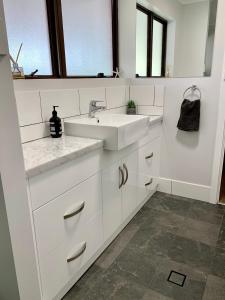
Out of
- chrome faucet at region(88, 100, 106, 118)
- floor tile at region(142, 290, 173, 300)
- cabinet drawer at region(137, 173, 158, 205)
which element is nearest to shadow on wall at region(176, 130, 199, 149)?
cabinet drawer at region(137, 173, 158, 205)

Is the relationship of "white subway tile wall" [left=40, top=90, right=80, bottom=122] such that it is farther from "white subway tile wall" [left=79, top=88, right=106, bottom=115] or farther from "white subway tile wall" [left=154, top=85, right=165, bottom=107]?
"white subway tile wall" [left=154, top=85, right=165, bottom=107]

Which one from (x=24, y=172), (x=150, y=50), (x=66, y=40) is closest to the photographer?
(x=24, y=172)

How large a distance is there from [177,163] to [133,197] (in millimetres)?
725

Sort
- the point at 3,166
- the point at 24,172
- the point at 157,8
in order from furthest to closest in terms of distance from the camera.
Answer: the point at 157,8 → the point at 24,172 → the point at 3,166

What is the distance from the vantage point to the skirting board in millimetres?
2400

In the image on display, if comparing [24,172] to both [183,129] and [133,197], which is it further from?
[183,129]

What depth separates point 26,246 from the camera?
3.33ft

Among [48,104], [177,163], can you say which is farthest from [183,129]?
[48,104]

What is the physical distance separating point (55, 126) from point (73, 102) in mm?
349

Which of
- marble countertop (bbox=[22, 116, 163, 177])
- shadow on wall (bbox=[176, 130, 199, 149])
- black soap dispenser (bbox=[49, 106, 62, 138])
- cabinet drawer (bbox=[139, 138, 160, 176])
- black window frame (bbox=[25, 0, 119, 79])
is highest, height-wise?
black window frame (bbox=[25, 0, 119, 79])

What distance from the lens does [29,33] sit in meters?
1.61

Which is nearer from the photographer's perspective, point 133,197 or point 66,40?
point 66,40

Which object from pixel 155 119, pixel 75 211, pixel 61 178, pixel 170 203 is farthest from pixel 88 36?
pixel 170 203

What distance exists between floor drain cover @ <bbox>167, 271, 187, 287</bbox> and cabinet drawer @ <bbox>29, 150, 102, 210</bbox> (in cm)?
85
